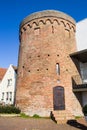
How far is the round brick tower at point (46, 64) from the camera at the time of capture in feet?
54.5

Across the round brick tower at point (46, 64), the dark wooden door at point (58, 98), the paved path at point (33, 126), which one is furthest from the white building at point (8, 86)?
the paved path at point (33, 126)

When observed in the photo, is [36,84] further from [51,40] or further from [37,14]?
[37,14]

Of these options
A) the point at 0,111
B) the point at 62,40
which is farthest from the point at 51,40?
the point at 0,111

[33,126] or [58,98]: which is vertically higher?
[58,98]

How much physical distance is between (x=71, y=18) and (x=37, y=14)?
15.5 feet

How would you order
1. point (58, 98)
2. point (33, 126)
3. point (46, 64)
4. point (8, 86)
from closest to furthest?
point (33, 126) < point (58, 98) < point (46, 64) < point (8, 86)

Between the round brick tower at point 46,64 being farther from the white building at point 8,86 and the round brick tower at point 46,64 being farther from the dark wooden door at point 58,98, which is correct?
the white building at point 8,86

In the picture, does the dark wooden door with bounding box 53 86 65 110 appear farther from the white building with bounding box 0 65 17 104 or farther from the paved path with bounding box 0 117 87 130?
the white building with bounding box 0 65 17 104

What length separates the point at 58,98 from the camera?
54.3 ft

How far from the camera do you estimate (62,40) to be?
1892 cm

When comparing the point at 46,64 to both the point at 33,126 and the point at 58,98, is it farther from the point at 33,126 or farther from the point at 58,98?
the point at 33,126

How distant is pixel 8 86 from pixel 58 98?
43.8 ft

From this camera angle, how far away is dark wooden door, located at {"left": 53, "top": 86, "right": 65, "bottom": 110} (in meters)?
16.3

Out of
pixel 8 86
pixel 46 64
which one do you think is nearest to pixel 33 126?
pixel 46 64
